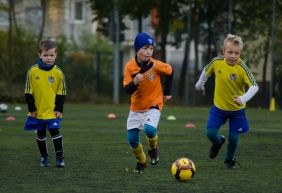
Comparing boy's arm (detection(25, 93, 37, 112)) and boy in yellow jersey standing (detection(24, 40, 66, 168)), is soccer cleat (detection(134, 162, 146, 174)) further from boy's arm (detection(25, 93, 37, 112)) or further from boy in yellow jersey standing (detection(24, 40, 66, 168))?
boy's arm (detection(25, 93, 37, 112))

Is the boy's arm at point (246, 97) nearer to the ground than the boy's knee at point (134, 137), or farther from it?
farther from it

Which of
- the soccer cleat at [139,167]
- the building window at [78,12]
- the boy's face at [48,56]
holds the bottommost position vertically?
the building window at [78,12]

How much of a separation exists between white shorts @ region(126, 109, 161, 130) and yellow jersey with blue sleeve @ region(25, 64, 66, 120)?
1.15 m

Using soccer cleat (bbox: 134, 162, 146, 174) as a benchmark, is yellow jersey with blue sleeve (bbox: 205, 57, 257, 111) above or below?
above

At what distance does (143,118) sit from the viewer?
38.0 feet

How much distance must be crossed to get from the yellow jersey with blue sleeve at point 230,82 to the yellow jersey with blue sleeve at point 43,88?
2.05 metres

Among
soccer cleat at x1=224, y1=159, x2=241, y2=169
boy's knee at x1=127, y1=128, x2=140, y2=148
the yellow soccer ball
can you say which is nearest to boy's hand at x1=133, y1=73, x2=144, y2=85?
boy's knee at x1=127, y1=128, x2=140, y2=148

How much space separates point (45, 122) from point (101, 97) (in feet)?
72.1

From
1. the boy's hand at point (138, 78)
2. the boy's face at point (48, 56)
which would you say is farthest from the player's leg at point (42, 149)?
the boy's hand at point (138, 78)

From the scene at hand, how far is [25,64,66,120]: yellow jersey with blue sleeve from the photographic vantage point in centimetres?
1205

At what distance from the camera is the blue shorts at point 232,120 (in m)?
12.0

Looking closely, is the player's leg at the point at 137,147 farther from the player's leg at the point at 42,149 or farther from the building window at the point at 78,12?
the building window at the point at 78,12

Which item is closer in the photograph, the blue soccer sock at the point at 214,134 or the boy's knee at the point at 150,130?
the boy's knee at the point at 150,130

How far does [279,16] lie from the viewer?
1268 inches
